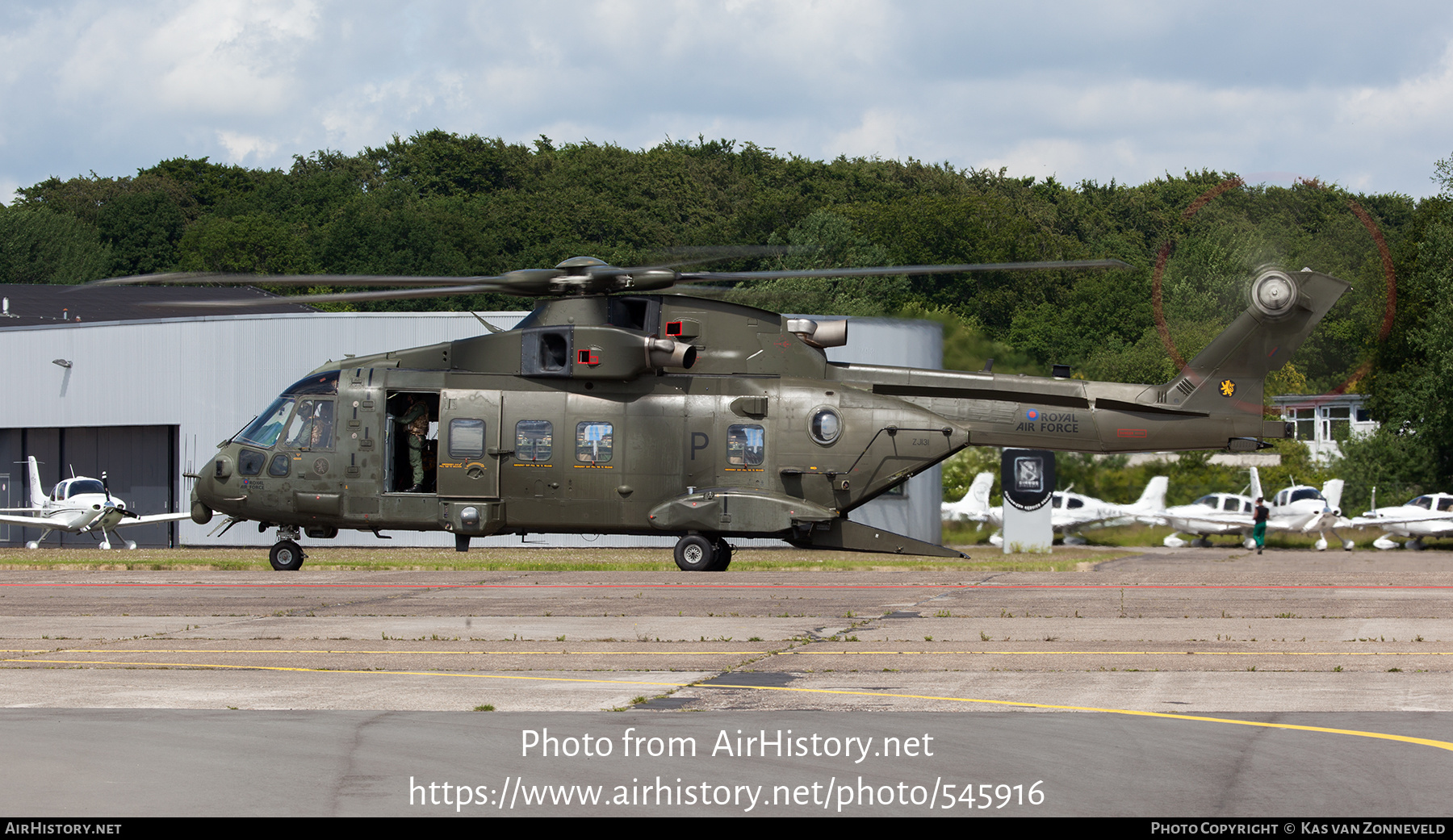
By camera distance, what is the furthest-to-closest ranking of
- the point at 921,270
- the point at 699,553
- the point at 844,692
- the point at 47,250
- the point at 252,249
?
the point at 47,250 < the point at 252,249 < the point at 699,553 < the point at 921,270 < the point at 844,692

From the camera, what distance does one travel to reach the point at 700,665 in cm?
1267

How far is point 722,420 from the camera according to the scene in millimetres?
22531

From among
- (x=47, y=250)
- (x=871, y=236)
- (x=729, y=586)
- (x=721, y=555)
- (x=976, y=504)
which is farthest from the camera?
(x=47, y=250)


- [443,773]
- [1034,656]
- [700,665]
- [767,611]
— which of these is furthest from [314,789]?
[767,611]

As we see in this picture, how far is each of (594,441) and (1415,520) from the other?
34.8m

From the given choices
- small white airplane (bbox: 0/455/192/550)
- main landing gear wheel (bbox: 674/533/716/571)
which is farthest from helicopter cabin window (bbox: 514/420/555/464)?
small white airplane (bbox: 0/455/192/550)

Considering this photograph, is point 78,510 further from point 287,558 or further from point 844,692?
point 844,692

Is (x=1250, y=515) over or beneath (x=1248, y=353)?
beneath

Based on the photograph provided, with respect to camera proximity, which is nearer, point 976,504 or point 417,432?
point 417,432

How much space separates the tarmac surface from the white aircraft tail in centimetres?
2413

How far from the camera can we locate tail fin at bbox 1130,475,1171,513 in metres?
46.7

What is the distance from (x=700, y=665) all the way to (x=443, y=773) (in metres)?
5.12

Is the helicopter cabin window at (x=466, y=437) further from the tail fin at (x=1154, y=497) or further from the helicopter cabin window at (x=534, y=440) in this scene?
the tail fin at (x=1154, y=497)

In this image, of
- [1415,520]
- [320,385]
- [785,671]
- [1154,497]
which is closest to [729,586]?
[320,385]
